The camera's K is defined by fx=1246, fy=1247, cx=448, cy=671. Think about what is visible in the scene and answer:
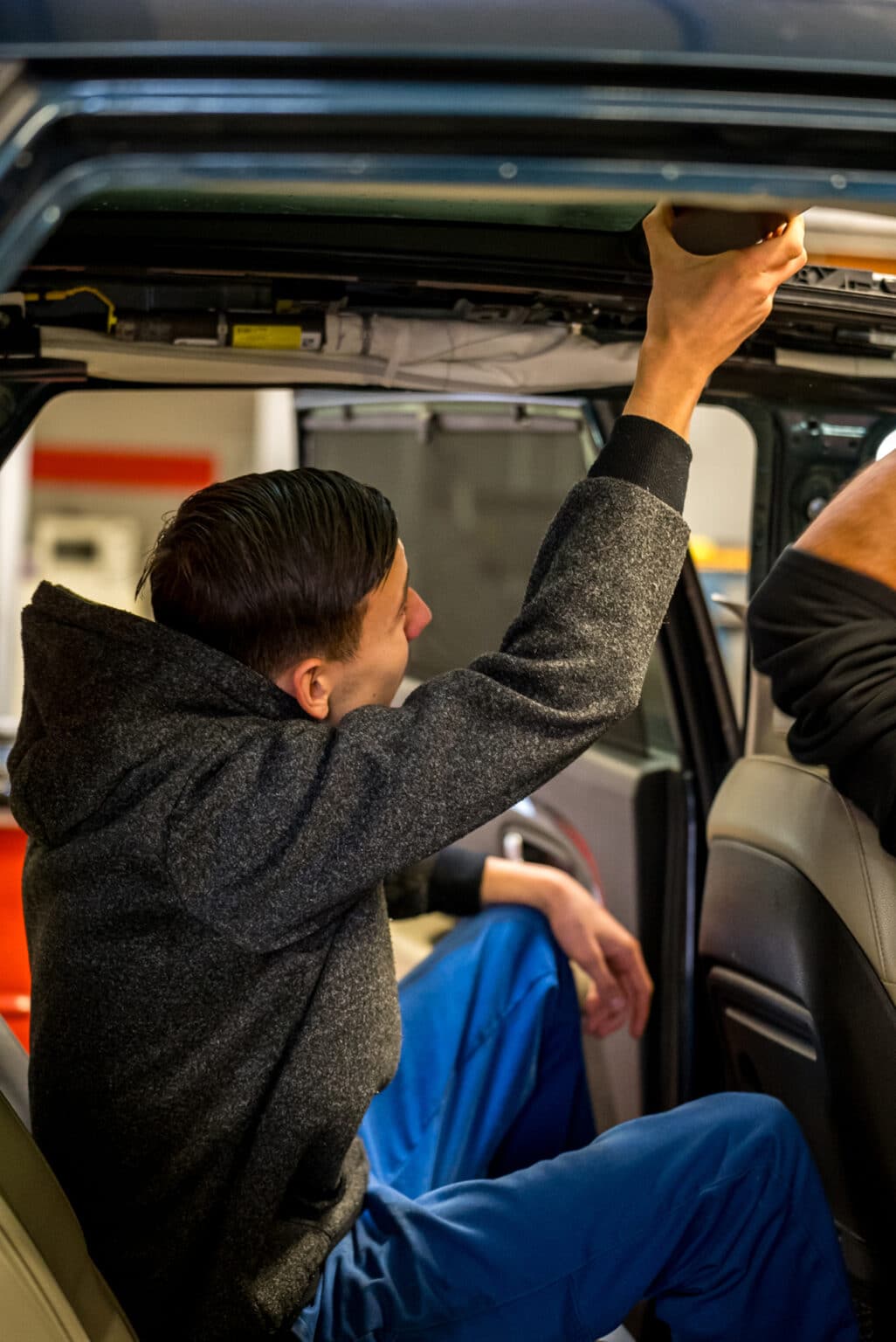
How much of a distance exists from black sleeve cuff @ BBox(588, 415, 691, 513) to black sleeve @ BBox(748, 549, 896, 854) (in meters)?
0.35

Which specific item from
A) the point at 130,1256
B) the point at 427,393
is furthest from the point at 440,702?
the point at 427,393

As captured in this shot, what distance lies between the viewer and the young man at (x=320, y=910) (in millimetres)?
1032

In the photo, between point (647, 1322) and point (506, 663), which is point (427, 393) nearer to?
point (506, 663)

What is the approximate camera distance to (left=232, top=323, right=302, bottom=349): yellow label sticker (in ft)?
4.85

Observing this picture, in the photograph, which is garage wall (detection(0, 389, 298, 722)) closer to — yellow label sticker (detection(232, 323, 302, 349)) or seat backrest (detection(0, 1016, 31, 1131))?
yellow label sticker (detection(232, 323, 302, 349))

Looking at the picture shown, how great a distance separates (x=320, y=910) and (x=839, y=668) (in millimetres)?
622

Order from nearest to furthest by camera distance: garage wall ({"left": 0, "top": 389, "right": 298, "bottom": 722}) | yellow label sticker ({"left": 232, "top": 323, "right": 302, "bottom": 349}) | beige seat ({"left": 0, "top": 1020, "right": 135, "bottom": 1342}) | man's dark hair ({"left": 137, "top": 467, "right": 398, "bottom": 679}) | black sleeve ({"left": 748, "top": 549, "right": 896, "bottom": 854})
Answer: beige seat ({"left": 0, "top": 1020, "right": 135, "bottom": 1342}), man's dark hair ({"left": 137, "top": 467, "right": 398, "bottom": 679}), black sleeve ({"left": 748, "top": 549, "right": 896, "bottom": 854}), yellow label sticker ({"left": 232, "top": 323, "right": 302, "bottom": 349}), garage wall ({"left": 0, "top": 389, "right": 298, "bottom": 722})

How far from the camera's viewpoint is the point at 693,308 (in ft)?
3.51

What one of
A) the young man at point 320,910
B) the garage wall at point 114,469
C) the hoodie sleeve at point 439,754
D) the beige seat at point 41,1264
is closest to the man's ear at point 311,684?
the young man at point 320,910

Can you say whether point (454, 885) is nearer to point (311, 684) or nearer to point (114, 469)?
point (311, 684)

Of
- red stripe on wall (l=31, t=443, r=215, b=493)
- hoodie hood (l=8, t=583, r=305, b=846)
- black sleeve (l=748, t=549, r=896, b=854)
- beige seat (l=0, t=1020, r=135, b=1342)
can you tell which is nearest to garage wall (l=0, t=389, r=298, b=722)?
red stripe on wall (l=31, t=443, r=215, b=493)

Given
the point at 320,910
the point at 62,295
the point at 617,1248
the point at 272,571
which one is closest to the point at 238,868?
the point at 320,910

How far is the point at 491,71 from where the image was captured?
71 centimetres

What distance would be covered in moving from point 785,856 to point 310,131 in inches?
41.3
